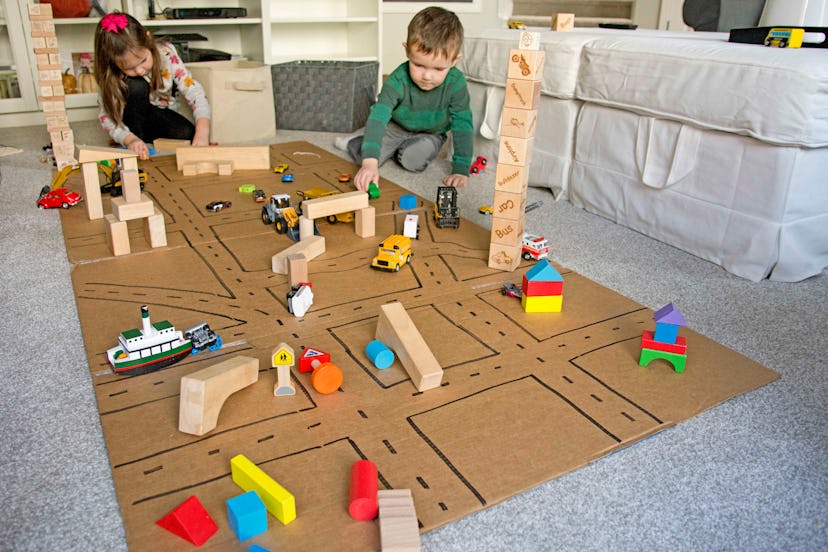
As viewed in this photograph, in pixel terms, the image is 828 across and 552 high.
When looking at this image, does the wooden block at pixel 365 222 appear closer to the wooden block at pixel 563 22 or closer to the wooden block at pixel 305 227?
the wooden block at pixel 305 227

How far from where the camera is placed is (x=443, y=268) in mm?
1258

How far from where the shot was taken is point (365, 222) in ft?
4.50

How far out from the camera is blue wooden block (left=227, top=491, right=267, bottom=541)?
0.63 meters

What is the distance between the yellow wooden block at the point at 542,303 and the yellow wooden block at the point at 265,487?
554mm

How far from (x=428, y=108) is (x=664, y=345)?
3.79ft

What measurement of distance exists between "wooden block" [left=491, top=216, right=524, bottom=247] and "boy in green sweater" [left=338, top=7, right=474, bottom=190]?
0.49m

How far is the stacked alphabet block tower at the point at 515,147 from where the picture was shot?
44.5 inches

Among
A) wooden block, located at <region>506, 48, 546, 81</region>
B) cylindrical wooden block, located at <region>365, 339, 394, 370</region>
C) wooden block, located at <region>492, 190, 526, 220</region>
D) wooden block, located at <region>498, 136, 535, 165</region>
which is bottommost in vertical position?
cylindrical wooden block, located at <region>365, 339, 394, 370</region>

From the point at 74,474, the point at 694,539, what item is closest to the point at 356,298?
the point at 74,474

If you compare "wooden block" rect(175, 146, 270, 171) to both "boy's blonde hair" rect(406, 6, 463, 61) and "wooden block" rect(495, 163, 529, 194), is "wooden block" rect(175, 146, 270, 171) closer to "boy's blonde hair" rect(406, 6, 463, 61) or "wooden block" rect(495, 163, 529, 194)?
"boy's blonde hair" rect(406, 6, 463, 61)

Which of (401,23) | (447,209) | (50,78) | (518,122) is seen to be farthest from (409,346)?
(401,23)

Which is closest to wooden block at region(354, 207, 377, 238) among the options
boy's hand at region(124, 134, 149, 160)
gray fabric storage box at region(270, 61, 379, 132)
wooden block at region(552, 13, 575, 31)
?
boy's hand at region(124, 134, 149, 160)

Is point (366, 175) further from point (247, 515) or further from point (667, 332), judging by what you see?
point (247, 515)

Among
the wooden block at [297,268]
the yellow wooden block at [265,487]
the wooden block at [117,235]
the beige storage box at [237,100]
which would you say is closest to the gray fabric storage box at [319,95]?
the beige storage box at [237,100]
